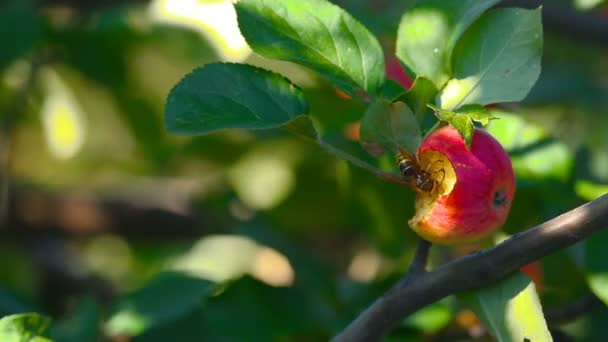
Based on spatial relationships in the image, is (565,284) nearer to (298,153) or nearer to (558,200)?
(558,200)

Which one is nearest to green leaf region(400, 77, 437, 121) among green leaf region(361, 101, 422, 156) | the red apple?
green leaf region(361, 101, 422, 156)

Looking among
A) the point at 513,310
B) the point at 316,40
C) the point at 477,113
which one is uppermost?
the point at 316,40

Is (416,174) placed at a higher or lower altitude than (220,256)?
lower

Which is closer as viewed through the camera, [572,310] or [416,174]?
[416,174]

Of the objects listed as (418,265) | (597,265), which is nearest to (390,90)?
(418,265)

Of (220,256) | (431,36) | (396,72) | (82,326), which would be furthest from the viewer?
(220,256)

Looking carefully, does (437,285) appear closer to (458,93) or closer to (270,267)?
(458,93)
